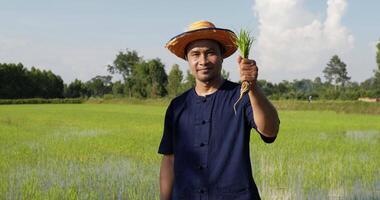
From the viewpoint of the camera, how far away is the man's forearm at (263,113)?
161cm

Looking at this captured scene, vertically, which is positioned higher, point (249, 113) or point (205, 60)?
point (205, 60)

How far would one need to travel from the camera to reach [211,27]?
74.9 inches

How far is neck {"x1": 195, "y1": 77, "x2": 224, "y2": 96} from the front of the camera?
192cm

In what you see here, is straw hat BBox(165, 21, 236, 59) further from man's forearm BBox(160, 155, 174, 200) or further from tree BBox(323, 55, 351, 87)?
tree BBox(323, 55, 351, 87)

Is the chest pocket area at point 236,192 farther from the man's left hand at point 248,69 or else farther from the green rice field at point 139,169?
the green rice field at point 139,169

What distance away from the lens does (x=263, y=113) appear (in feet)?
5.48

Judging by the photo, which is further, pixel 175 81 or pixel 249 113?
pixel 175 81

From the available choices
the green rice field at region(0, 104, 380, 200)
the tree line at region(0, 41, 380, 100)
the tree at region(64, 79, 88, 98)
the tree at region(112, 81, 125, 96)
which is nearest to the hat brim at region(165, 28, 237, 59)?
the green rice field at region(0, 104, 380, 200)

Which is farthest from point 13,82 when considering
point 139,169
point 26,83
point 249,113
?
point 249,113

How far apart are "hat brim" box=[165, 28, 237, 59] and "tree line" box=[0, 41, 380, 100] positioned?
41.4m

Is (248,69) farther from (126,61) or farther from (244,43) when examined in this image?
(126,61)

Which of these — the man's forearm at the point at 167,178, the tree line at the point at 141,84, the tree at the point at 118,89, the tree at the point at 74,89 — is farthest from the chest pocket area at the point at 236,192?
the tree at the point at 74,89

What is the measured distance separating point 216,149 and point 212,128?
0.09m

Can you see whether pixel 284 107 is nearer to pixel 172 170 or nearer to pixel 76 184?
pixel 76 184
